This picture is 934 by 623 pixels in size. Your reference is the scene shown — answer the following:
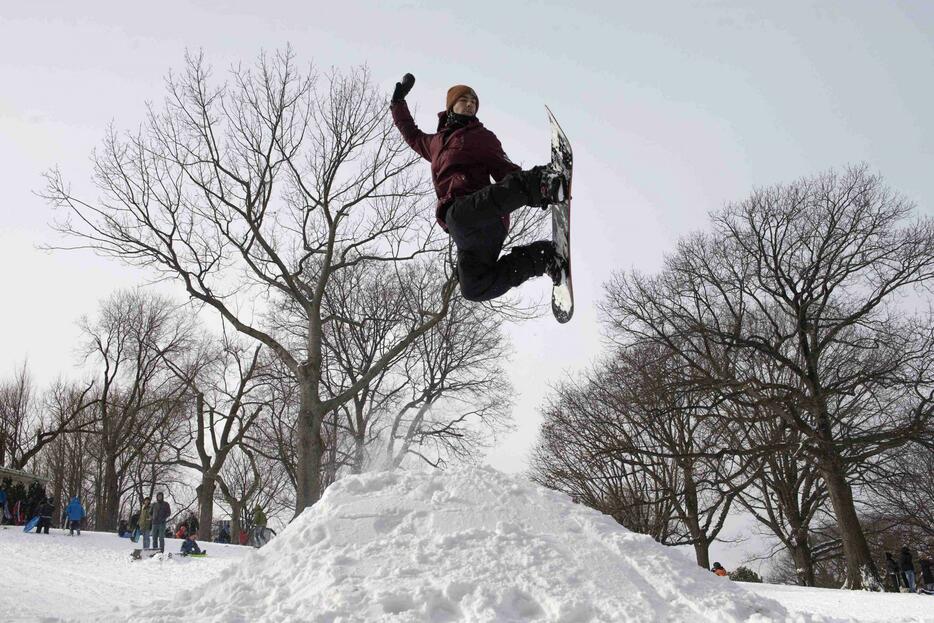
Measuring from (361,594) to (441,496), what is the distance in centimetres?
191

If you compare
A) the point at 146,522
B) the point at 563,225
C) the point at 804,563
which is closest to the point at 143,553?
the point at 146,522

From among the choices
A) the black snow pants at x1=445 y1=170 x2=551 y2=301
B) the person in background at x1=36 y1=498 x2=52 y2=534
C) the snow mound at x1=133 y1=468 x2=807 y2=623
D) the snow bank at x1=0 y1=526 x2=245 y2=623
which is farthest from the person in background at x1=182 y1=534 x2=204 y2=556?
the black snow pants at x1=445 y1=170 x2=551 y2=301

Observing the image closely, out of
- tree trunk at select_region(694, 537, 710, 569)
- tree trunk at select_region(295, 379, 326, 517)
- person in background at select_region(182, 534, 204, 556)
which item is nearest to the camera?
tree trunk at select_region(295, 379, 326, 517)

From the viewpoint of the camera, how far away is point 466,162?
535 centimetres

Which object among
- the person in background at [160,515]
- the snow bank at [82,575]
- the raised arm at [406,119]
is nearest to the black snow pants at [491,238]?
the raised arm at [406,119]

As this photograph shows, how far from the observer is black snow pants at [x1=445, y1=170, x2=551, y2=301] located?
509cm

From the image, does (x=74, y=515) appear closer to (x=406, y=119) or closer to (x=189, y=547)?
(x=189, y=547)

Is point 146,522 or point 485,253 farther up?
point 485,253

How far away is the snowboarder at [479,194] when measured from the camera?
512cm

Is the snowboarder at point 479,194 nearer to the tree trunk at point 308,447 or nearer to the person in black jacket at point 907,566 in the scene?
the tree trunk at point 308,447

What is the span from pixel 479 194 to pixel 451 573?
2.93m

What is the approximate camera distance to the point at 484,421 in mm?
22297

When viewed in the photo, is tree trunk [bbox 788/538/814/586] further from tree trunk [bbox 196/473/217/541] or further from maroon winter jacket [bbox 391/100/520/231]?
maroon winter jacket [bbox 391/100/520/231]

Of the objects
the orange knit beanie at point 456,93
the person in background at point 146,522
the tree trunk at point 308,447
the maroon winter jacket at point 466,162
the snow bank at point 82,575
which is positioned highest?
the orange knit beanie at point 456,93
